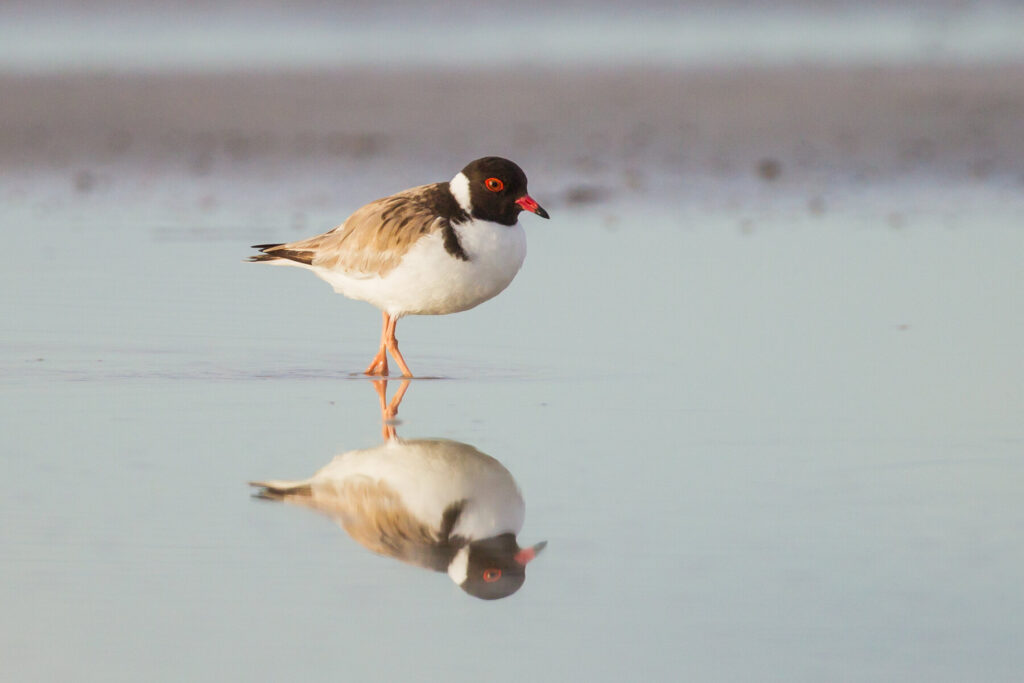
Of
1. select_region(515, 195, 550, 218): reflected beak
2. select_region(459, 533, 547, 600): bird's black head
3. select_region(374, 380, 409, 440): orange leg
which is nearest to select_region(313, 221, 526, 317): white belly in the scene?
select_region(515, 195, 550, 218): reflected beak

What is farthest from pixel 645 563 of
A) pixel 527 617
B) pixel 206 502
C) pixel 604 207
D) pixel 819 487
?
pixel 604 207

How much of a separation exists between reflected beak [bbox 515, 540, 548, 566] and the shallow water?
4 centimetres

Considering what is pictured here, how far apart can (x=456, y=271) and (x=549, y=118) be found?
965 centimetres

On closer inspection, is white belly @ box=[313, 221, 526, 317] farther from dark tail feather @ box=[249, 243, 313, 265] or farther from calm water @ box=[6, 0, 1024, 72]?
calm water @ box=[6, 0, 1024, 72]

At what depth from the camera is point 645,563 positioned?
447 centimetres

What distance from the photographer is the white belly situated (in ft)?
23.1

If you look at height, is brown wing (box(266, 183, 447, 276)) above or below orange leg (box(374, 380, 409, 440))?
above

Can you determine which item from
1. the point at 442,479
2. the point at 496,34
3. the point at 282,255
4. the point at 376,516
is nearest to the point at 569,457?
the point at 442,479

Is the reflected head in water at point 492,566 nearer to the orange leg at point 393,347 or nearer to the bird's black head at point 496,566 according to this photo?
the bird's black head at point 496,566

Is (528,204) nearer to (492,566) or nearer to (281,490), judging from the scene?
(281,490)

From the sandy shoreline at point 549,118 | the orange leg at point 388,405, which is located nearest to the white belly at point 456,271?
the orange leg at point 388,405

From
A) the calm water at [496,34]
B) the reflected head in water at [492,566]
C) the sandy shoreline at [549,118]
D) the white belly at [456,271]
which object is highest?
the calm water at [496,34]

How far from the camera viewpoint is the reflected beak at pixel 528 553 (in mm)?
4527

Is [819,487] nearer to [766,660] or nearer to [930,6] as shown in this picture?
[766,660]
